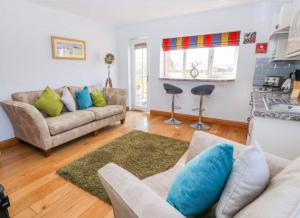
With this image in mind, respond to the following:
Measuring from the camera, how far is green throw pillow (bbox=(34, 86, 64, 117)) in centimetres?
271

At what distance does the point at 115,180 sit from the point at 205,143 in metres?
0.69

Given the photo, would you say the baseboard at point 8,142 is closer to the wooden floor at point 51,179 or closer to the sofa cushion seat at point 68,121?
the wooden floor at point 51,179

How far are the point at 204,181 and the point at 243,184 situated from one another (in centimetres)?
14

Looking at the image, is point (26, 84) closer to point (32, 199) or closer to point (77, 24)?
point (77, 24)

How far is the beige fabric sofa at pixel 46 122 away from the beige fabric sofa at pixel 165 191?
1.77 meters

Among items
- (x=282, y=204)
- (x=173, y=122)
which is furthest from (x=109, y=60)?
(x=282, y=204)

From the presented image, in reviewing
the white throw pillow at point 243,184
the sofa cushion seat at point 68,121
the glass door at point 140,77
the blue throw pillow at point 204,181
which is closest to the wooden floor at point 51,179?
the sofa cushion seat at point 68,121

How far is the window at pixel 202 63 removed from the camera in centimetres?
362

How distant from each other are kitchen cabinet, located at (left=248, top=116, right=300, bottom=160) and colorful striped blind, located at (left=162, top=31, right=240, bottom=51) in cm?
247

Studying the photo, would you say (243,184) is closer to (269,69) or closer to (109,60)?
(269,69)

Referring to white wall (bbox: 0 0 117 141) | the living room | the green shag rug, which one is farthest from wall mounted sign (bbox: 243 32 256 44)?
white wall (bbox: 0 0 117 141)

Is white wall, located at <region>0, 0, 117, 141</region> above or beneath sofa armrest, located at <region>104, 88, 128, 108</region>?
above

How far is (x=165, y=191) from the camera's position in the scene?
1125 millimetres

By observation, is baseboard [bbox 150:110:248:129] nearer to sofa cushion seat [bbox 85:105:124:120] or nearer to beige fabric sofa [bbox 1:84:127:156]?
sofa cushion seat [bbox 85:105:124:120]
